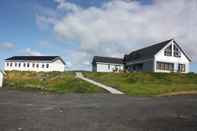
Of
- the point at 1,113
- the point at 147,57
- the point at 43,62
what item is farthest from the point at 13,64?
the point at 1,113

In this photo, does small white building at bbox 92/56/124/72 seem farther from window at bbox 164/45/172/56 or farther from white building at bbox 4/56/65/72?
window at bbox 164/45/172/56

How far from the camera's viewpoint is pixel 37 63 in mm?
77438

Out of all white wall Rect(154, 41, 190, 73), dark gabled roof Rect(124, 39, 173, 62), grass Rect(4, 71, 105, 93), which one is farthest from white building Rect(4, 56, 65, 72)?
white wall Rect(154, 41, 190, 73)

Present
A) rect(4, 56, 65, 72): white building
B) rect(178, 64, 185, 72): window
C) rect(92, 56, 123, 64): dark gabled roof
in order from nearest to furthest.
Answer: rect(178, 64, 185, 72): window < rect(92, 56, 123, 64): dark gabled roof < rect(4, 56, 65, 72): white building

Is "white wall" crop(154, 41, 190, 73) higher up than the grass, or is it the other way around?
"white wall" crop(154, 41, 190, 73)

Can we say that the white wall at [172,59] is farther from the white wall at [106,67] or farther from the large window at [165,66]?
the white wall at [106,67]

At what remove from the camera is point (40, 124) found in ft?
31.7

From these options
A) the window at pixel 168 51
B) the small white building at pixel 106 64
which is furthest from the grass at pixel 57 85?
the small white building at pixel 106 64

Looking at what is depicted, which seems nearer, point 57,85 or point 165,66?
point 57,85

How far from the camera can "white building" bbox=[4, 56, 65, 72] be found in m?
76.8

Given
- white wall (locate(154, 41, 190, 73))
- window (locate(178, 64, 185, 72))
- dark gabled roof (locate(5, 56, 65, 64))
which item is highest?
dark gabled roof (locate(5, 56, 65, 64))

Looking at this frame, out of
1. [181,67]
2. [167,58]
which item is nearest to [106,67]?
[167,58]

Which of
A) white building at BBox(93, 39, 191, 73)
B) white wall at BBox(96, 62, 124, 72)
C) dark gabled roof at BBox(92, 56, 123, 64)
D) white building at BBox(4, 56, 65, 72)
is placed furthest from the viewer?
white building at BBox(4, 56, 65, 72)

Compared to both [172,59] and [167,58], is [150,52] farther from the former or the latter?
[172,59]
